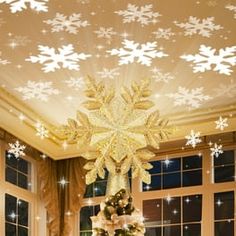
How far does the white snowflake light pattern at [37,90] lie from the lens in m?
4.96

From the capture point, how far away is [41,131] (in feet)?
19.2

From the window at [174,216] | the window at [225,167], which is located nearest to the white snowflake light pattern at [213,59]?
the window at [225,167]

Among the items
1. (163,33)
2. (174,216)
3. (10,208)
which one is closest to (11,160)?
(10,208)

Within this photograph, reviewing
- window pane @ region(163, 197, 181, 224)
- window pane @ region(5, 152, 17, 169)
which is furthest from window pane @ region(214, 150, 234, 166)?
window pane @ region(5, 152, 17, 169)

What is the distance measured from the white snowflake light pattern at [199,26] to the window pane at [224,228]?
8.35ft

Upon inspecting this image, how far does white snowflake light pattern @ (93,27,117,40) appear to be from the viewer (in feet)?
13.2

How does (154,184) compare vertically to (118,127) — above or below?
below

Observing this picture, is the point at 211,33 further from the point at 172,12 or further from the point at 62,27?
the point at 62,27

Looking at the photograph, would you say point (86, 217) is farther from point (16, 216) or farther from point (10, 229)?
point (10, 229)

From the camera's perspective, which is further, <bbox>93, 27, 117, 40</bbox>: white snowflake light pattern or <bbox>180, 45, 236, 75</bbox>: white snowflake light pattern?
<bbox>180, 45, 236, 75</bbox>: white snowflake light pattern

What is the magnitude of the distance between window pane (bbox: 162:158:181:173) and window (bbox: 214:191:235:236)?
1.93ft

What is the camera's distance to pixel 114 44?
423cm

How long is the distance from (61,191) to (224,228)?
1.84m

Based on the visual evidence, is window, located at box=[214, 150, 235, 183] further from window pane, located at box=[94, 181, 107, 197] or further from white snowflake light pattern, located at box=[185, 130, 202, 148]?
window pane, located at box=[94, 181, 107, 197]
